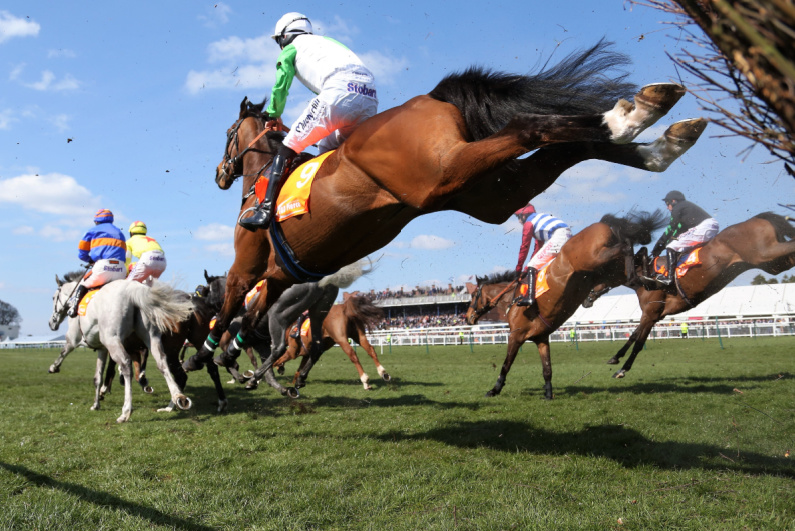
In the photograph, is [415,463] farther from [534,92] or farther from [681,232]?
[681,232]

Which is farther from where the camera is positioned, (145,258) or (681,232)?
(681,232)

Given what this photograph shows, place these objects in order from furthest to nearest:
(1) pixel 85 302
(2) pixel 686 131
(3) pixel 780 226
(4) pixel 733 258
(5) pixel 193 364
→ (4) pixel 733 258 < (1) pixel 85 302 < (3) pixel 780 226 < (5) pixel 193 364 < (2) pixel 686 131

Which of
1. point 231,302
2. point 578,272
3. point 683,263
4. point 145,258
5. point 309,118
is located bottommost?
point 231,302

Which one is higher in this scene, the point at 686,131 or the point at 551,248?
the point at 551,248

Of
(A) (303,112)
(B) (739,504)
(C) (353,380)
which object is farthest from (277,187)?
(C) (353,380)

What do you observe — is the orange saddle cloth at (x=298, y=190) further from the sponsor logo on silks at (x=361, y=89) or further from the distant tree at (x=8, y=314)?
the distant tree at (x=8, y=314)

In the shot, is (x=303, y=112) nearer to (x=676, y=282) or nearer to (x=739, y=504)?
(x=739, y=504)

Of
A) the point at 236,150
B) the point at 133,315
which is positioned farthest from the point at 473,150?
the point at 133,315

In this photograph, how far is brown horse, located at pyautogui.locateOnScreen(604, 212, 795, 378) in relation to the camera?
26.3 ft

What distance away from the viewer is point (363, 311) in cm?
1266

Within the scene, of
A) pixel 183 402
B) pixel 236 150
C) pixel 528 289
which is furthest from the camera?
pixel 528 289

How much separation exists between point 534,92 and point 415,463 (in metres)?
2.98

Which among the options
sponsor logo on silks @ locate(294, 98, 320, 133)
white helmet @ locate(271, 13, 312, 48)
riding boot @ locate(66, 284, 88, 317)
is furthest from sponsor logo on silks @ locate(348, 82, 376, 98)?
riding boot @ locate(66, 284, 88, 317)

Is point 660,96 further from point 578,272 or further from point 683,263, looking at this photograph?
point 683,263
